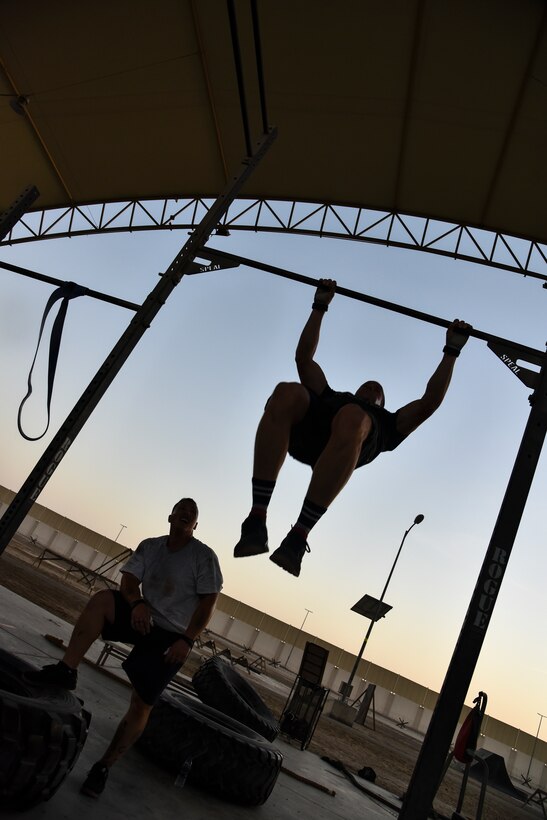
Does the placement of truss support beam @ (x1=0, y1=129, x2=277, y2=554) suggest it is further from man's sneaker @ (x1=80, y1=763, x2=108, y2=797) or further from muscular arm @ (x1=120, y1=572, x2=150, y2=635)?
man's sneaker @ (x1=80, y1=763, x2=108, y2=797)

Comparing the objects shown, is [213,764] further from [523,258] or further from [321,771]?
[523,258]

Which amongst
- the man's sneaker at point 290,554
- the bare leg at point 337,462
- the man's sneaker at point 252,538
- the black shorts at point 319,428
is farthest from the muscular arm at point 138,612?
the black shorts at point 319,428

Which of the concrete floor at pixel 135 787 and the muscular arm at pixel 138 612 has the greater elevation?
the muscular arm at pixel 138 612

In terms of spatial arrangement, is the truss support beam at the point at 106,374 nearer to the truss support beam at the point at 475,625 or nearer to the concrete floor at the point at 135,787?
the concrete floor at the point at 135,787

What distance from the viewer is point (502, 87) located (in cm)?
592

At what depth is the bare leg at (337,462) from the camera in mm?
2570

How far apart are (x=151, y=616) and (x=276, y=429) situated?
1.01m

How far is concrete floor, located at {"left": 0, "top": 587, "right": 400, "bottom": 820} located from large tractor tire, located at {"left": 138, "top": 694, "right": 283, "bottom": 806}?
2.1 inches

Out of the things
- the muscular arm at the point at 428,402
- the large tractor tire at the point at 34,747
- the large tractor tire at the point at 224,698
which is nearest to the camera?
the large tractor tire at the point at 34,747

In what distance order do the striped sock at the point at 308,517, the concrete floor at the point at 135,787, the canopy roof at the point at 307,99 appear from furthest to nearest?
1. the canopy roof at the point at 307,99
2. the striped sock at the point at 308,517
3. the concrete floor at the point at 135,787

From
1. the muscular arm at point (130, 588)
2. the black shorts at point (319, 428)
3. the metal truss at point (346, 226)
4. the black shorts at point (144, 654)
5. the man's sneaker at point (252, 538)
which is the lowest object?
the black shorts at point (144, 654)

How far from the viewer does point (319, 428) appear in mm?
2826

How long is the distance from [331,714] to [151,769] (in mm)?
11763

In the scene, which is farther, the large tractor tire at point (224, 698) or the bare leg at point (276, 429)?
the large tractor tire at point (224, 698)
